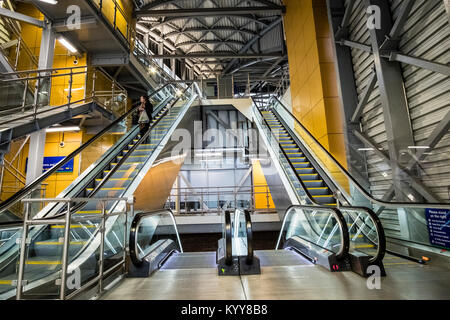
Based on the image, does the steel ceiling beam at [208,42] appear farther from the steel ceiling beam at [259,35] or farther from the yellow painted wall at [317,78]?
the yellow painted wall at [317,78]

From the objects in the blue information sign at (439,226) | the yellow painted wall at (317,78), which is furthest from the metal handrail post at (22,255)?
the yellow painted wall at (317,78)

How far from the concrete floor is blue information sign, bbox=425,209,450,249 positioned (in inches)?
14.5

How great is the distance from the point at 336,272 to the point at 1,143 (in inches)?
253

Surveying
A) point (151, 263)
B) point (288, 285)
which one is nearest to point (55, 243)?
point (151, 263)

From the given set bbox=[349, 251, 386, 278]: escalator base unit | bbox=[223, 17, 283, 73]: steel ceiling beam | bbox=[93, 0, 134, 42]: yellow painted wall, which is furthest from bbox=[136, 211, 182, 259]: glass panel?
bbox=[223, 17, 283, 73]: steel ceiling beam

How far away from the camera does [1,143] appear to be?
4.80m

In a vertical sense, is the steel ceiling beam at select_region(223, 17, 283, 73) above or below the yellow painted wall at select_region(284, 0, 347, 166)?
above

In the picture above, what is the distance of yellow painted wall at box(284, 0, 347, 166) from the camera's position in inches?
286

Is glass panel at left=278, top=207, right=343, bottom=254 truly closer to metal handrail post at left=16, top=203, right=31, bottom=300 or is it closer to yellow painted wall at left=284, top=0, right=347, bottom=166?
yellow painted wall at left=284, top=0, right=347, bottom=166

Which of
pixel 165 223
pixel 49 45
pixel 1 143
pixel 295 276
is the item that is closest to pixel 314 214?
pixel 295 276

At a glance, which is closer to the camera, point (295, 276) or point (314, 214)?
point (295, 276)

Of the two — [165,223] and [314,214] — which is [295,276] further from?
[165,223]

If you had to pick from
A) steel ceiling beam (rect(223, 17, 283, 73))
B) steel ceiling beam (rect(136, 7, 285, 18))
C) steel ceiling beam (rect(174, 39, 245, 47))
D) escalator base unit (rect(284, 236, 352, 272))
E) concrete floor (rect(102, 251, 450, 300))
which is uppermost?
steel ceiling beam (rect(174, 39, 245, 47))

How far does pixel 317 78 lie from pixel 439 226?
5389mm
